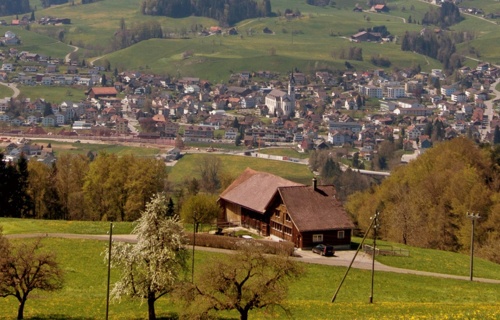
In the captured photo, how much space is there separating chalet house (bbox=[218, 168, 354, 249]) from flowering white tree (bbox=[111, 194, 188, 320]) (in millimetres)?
20310

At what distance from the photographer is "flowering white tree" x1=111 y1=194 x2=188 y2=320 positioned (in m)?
34.0

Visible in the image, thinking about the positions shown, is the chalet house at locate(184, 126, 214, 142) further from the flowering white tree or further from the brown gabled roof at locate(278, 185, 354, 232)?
the flowering white tree

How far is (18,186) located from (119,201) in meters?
8.51

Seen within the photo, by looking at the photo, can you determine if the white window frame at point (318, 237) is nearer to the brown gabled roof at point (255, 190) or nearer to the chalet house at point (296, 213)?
the chalet house at point (296, 213)

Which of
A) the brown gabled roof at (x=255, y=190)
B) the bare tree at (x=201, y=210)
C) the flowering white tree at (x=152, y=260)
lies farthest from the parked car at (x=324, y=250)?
the flowering white tree at (x=152, y=260)

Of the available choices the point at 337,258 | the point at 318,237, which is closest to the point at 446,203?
the point at 318,237

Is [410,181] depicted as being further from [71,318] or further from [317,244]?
[71,318]

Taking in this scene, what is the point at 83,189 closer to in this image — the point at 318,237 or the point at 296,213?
the point at 296,213

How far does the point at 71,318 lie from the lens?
34281 millimetres

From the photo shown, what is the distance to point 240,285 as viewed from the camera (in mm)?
31891

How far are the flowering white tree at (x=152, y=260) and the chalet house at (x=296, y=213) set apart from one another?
2031 centimetres

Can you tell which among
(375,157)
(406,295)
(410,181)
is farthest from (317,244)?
(375,157)

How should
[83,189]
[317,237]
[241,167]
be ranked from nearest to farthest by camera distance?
[317,237]
[83,189]
[241,167]

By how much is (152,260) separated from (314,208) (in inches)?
929
